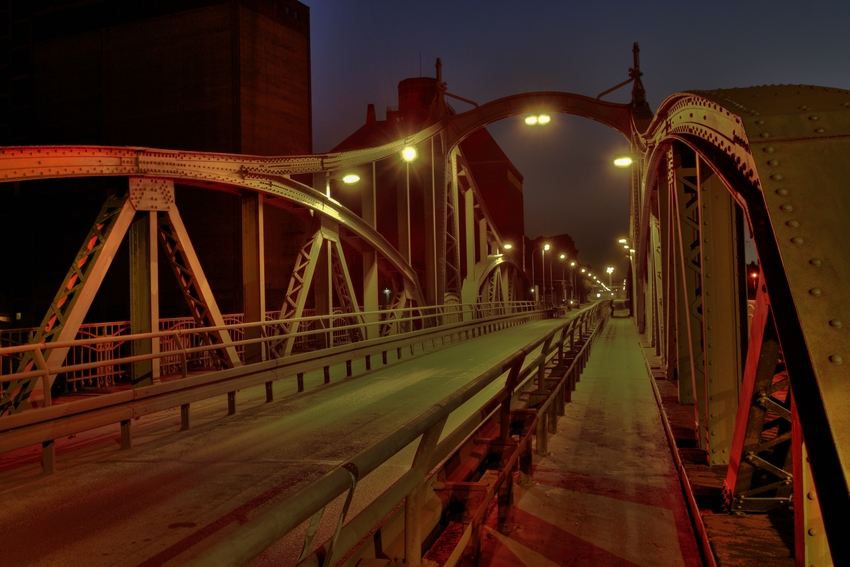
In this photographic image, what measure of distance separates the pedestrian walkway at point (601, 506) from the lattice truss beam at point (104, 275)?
545 centimetres

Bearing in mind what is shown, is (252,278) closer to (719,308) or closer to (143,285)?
(143,285)

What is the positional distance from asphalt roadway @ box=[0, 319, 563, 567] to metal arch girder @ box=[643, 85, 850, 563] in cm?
179

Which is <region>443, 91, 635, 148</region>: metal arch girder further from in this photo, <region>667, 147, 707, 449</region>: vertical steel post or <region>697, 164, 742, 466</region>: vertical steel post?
<region>697, 164, 742, 466</region>: vertical steel post

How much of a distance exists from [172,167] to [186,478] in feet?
21.1

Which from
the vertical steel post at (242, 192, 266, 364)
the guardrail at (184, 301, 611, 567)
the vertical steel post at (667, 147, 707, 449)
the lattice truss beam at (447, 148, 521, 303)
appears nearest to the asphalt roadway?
the guardrail at (184, 301, 611, 567)

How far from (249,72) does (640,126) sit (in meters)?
26.2

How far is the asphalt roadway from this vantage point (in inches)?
176

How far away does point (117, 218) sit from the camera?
10.0 metres

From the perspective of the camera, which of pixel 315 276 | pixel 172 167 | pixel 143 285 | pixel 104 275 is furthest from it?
pixel 315 276

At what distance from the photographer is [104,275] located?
9.80m

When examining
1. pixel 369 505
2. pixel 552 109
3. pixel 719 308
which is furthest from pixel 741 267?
pixel 552 109

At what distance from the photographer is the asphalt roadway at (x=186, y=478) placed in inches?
176

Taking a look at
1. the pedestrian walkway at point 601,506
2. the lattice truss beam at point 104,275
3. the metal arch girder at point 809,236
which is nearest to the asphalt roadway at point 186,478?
the lattice truss beam at point 104,275

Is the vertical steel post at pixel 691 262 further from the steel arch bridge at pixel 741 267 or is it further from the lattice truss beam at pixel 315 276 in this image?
the lattice truss beam at pixel 315 276
